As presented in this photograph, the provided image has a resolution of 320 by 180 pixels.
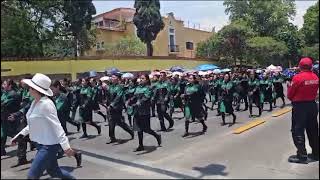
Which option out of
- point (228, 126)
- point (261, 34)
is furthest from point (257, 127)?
point (261, 34)

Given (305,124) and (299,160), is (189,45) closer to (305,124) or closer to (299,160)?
(299,160)

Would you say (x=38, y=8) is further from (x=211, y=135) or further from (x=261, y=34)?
(x=261, y=34)

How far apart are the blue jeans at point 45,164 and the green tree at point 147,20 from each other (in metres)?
35.1

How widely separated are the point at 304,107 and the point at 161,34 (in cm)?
4233

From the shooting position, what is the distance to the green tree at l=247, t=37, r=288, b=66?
43.8 m

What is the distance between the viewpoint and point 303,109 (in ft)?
28.5

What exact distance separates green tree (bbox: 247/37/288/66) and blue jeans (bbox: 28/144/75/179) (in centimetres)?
3791

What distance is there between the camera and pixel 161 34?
5059cm

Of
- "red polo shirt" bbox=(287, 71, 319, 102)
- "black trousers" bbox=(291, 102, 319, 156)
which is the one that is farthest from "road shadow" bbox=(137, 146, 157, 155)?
"red polo shirt" bbox=(287, 71, 319, 102)

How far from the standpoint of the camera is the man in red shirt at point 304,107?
8570 millimetres

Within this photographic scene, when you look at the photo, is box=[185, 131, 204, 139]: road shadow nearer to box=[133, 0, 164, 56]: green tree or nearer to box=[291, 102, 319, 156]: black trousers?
box=[291, 102, 319, 156]: black trousers

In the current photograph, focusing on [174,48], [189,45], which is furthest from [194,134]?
[189,45]

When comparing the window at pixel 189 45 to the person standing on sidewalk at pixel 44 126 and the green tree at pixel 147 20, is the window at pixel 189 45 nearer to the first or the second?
the green tree at pixel 147 20

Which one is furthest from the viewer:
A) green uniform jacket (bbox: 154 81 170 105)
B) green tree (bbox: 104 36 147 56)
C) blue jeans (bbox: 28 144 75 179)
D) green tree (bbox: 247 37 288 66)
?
green tree (bbox: 247 37 288 66)
